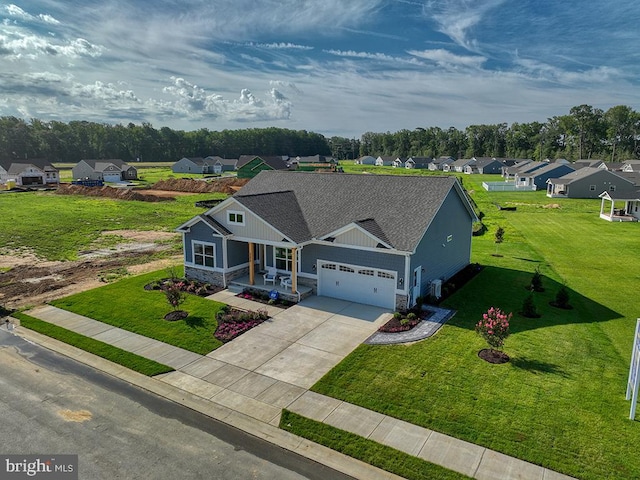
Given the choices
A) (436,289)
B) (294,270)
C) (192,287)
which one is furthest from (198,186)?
(436,289)

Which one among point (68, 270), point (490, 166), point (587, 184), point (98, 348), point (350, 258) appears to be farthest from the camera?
point (490, 166)

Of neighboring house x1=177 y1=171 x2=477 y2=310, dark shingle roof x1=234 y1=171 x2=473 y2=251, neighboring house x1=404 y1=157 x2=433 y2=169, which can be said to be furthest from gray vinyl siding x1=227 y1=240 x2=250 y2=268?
neighboring house x1=404 y1=157 x2=433 y2=169

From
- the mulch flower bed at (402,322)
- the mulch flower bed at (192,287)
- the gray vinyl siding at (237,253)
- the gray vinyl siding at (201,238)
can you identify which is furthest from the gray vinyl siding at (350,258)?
the mulch flower bed at (192,287)

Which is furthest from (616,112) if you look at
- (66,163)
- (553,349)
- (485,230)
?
(66,163)

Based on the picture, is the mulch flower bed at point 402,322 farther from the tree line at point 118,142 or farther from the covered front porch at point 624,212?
the tree line at point 118,142

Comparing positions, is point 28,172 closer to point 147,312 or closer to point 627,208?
point 147,312

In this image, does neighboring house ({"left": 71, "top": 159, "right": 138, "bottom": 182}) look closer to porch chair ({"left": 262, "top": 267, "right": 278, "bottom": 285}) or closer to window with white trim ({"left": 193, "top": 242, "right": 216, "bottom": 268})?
window with white trim ({"left": 193, "top": 242, "right": 216, "bottom": 268})
